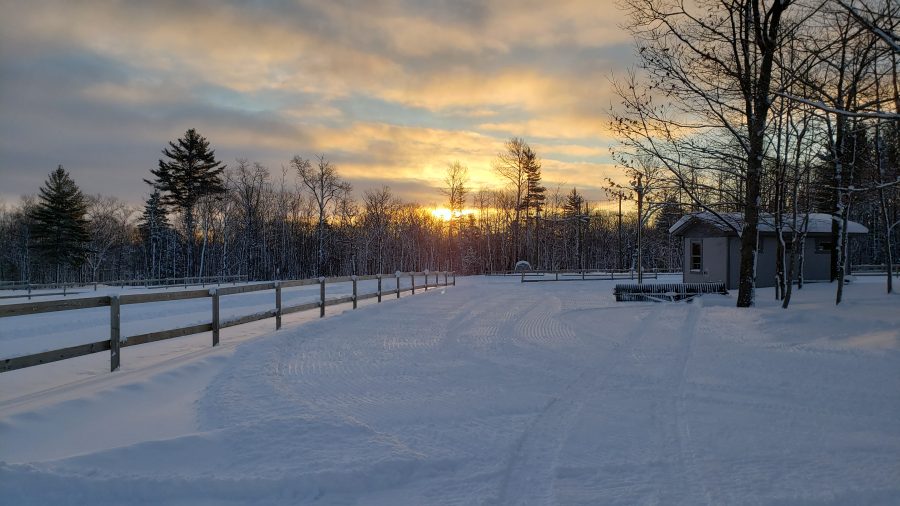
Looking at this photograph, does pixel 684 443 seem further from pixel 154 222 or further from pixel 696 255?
pixel 154 222

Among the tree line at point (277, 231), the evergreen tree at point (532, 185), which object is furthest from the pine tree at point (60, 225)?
the evergreen tree at point (532, 185)

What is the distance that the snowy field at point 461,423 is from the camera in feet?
12.2

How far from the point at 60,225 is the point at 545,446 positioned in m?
55.6

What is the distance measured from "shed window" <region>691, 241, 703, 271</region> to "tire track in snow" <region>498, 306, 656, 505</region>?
24.8 meters

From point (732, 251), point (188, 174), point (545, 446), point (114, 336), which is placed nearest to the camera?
point (545, 446)

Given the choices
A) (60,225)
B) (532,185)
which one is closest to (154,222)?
(60,225)

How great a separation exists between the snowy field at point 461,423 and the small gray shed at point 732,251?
18289 millimetres

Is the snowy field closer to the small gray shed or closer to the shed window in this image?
the small gray shed

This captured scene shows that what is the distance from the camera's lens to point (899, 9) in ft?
21.0

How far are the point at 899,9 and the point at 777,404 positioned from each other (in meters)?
5.10

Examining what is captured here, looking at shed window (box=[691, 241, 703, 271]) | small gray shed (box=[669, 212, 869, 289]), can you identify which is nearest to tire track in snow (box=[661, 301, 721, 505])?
small gray shed (box=[669, 212, 869, 289])

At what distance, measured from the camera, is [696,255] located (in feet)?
97.3

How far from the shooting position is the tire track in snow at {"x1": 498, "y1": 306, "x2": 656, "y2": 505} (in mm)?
3676

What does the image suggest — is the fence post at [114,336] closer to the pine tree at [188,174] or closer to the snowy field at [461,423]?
the snowy field at [461,423]
